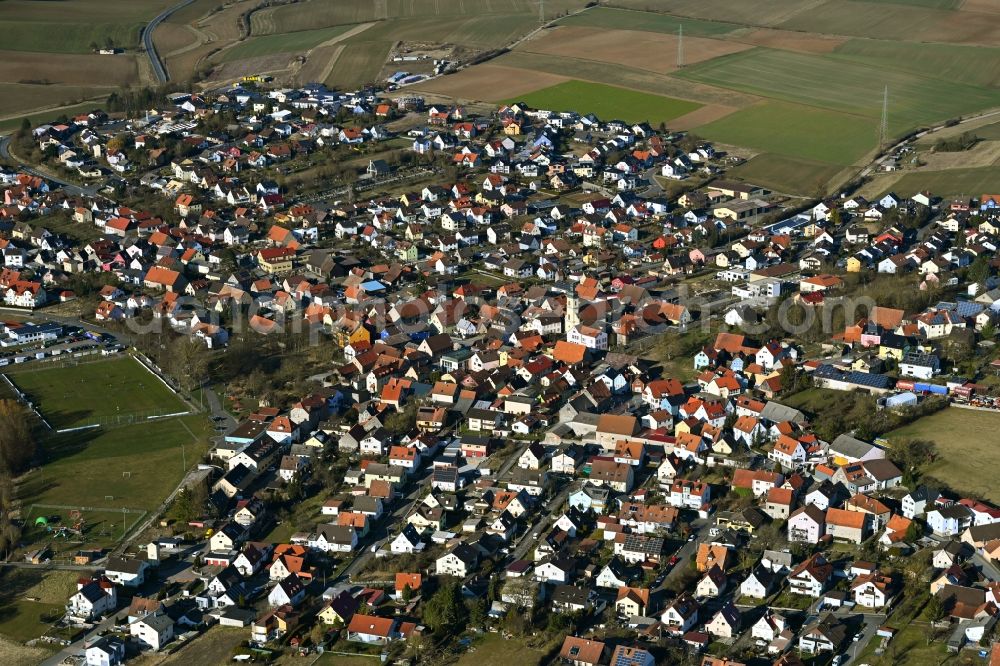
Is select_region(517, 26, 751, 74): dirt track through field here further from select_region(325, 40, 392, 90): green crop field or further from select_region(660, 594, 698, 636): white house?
select_region(660, 594, 698, 636): white house

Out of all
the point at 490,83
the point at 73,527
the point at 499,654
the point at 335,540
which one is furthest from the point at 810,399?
the point at 490,83

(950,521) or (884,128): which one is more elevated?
(884,128)

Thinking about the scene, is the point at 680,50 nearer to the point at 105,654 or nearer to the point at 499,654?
the point at 499,654

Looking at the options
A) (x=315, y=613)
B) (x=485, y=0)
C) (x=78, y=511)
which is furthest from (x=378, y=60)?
(x=315, y=613)

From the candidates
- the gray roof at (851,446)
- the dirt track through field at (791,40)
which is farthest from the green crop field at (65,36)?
the gray roof at (851,446)

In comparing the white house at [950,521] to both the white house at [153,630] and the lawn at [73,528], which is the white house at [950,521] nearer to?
the white house at [153,630]

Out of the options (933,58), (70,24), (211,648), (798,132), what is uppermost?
(70,24)

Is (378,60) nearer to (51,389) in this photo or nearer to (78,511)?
(51,389)
